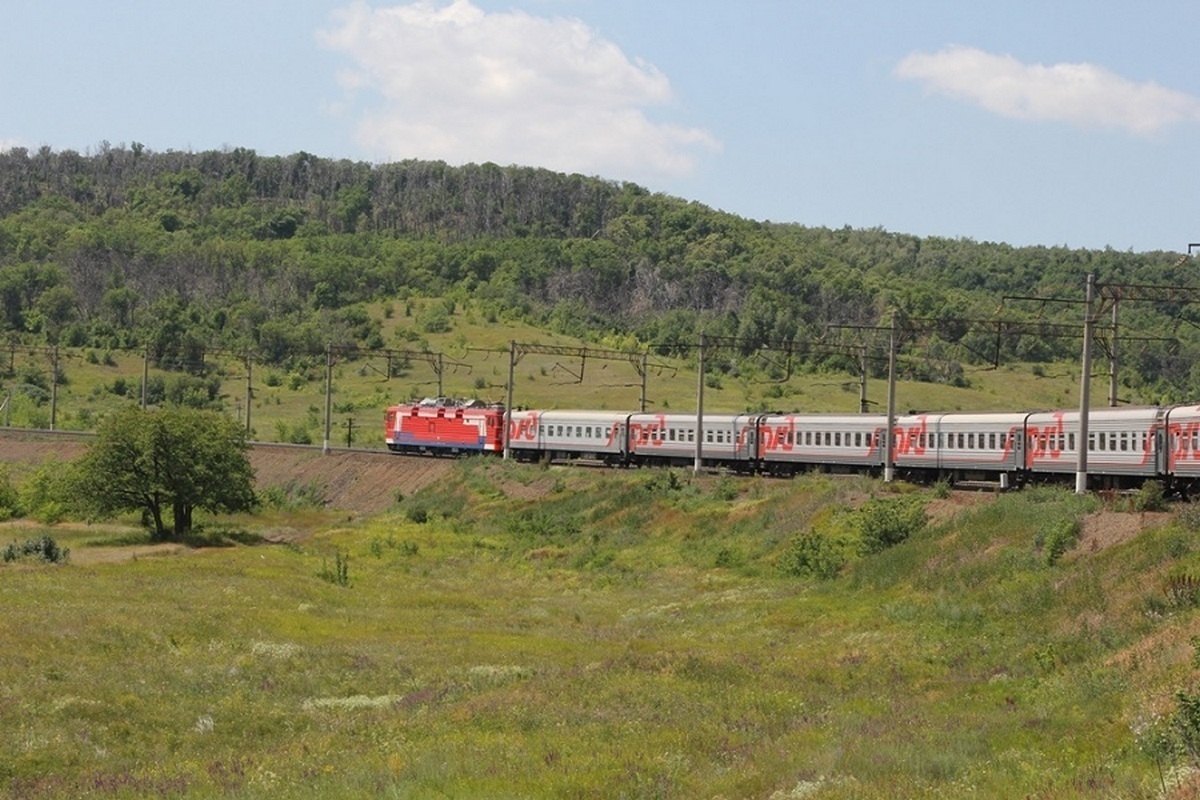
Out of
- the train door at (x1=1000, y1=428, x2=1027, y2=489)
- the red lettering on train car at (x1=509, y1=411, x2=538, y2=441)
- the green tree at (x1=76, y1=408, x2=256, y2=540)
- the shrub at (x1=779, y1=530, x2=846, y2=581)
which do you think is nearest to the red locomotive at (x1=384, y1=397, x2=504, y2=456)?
the red lettering on train car at (x1=509, y1=411, x2=538, y2=441)

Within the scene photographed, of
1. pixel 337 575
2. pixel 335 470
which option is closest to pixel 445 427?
pixel 335 470

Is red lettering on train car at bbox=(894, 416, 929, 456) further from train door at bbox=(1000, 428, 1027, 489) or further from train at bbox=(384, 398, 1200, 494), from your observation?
train door at bbox=(1000, 428, 1027, 489)

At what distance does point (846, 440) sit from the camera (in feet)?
233

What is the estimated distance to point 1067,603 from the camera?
3494cm

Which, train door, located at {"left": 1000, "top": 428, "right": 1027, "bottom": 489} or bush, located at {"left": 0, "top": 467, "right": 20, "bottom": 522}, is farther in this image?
bush, located at {"left": 0, "top": 467, "right": 20, "bottom": 522}

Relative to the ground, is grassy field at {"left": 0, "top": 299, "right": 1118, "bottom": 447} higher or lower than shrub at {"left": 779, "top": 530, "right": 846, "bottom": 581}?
higher

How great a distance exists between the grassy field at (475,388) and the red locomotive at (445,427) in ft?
73.0

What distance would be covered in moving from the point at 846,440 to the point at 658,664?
39.9m

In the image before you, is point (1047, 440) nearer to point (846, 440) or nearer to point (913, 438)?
point (913, 438)

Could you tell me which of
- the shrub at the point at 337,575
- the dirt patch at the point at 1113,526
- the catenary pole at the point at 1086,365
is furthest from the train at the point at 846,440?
the shrub at the point at 337,575

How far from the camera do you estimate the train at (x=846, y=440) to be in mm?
52188

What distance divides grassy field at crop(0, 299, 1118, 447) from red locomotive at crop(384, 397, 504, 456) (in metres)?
22.2

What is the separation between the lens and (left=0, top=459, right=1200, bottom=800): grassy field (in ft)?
69.7

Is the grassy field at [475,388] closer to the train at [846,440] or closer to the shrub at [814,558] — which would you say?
the train at [846,440]
